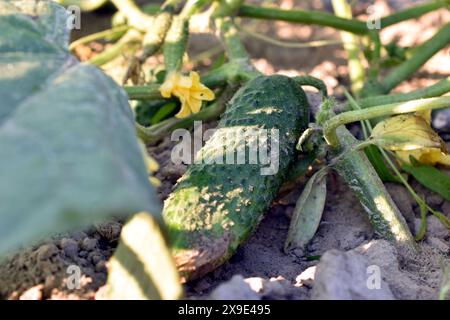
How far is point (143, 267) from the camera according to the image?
3.90ft

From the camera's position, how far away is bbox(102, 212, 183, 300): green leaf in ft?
3.82

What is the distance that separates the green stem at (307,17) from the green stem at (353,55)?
0.23ft

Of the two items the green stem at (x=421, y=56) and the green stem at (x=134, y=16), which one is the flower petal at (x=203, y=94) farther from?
the green stem at (x=421, y=56)

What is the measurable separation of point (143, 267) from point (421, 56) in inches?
52.6

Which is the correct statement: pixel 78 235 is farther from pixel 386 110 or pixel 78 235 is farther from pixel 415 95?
pixel 415 95

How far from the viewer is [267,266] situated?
5.24 ft

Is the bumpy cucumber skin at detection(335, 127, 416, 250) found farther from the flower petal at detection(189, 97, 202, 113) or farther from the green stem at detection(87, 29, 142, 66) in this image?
the green stem at detection(87, 29, 142, 66)

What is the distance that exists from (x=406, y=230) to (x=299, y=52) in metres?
1.39

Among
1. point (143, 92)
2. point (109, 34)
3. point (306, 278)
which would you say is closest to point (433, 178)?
point (306, 278)

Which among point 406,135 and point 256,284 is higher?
point 406,135

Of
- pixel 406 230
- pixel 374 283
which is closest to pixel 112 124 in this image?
pixel 374 283

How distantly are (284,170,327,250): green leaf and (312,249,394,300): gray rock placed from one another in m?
0.35

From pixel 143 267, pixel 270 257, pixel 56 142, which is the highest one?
pixel 56 142
